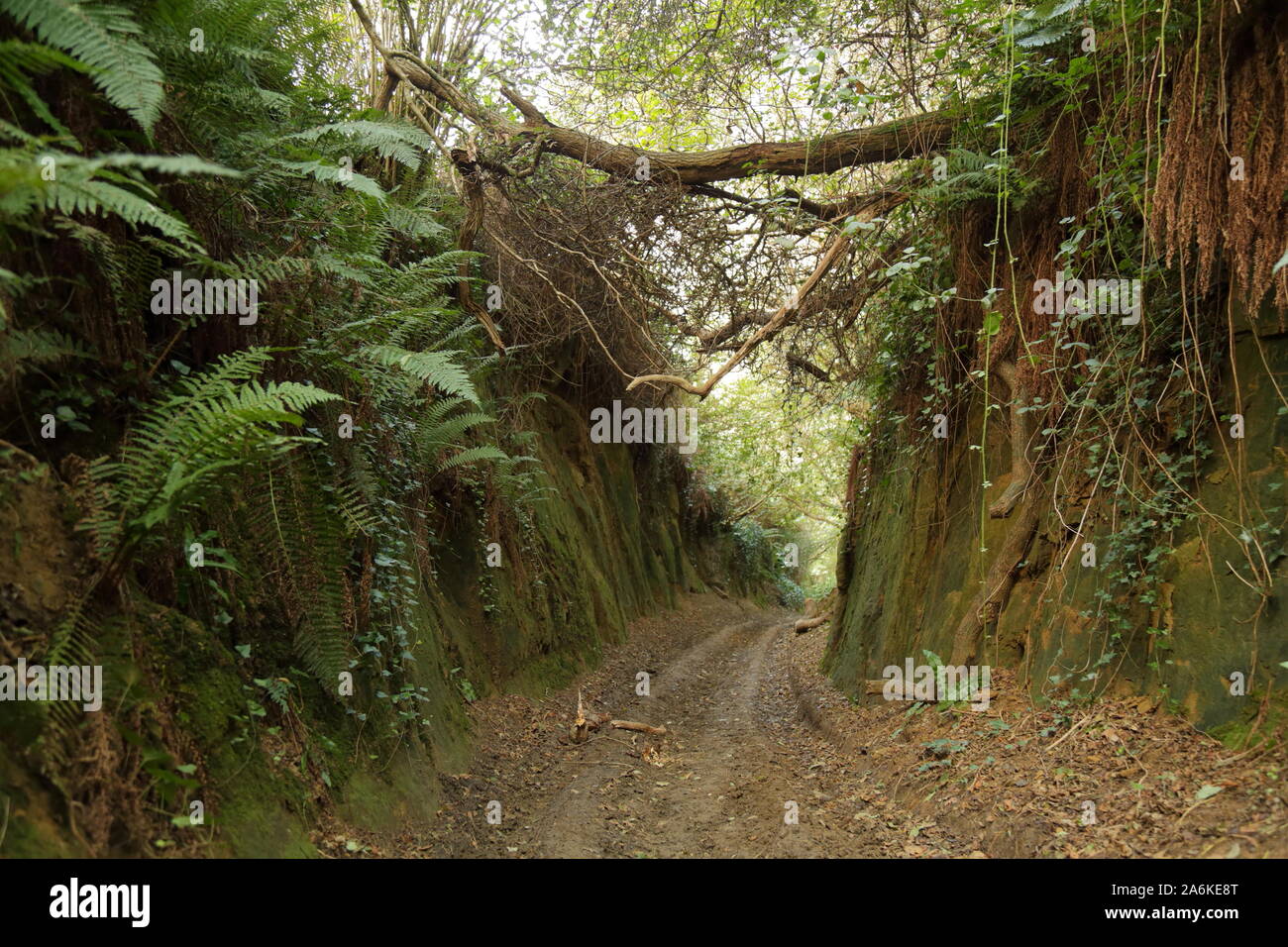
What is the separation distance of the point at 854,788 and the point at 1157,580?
2697 millimetres

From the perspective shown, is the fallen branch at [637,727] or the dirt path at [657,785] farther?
the fallen branch at [637,727]

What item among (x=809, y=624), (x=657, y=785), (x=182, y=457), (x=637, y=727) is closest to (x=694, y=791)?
(x=657, y=785)

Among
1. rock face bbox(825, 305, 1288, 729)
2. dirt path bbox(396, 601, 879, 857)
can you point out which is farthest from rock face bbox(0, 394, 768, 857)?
rock face bbox(825, 305, 1288, 729)

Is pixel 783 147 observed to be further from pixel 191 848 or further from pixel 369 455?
pixel 191 848

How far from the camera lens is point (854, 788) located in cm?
595

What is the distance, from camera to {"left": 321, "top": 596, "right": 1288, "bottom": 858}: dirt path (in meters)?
3.73

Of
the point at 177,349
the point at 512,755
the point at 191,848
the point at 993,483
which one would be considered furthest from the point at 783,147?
the point at 191,848

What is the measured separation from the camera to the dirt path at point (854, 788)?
3.73 metres

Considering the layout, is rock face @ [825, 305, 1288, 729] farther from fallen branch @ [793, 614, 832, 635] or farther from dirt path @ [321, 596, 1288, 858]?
fallen branch @ [793, 614, 832, 635]

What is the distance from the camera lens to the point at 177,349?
404 centimetres

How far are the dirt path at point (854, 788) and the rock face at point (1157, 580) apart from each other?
29 cm

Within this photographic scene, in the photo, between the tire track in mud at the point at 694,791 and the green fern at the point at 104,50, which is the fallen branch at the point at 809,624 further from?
the green fern at the point at 104,50

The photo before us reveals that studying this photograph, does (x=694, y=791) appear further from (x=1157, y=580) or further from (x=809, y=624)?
(x=809, y=624)

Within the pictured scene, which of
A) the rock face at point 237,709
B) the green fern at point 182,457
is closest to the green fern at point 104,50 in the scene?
the green fern at point 182,457
